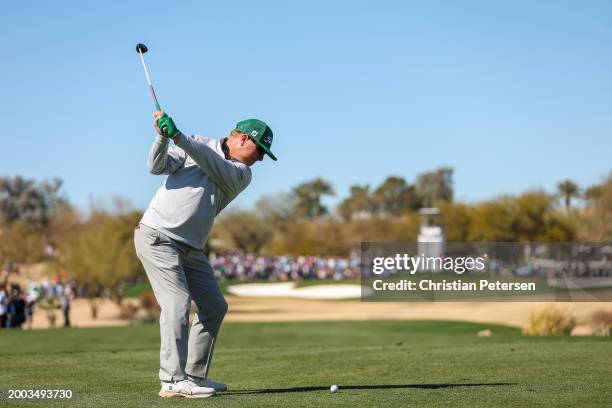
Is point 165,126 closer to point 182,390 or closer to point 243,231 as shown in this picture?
point 182,390

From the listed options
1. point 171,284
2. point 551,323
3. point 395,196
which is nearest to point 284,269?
point 551,323

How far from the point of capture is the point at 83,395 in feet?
25.9

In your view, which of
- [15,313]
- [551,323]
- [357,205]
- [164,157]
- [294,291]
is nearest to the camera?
[164,157]

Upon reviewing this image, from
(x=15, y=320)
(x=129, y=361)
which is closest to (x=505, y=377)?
(x=129, y=361)

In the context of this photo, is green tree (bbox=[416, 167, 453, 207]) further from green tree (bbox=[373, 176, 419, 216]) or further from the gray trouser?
the gray trouser

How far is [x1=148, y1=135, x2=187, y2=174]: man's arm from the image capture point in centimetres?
740

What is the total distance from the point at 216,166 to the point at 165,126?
0.56 m

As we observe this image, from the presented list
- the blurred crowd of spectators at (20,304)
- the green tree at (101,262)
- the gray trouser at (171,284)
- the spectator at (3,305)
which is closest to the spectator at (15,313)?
the blurred crowd of spectators at (20,304)

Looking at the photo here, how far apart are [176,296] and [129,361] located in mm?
3961

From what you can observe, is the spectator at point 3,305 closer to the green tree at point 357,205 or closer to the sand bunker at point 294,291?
the sand bunker at point 294,291

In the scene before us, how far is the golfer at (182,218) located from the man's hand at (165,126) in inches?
10.3

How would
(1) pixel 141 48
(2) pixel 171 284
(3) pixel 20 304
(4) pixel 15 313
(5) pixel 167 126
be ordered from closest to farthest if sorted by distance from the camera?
1. (5) pixel 167 126
2. (2) pixel 171 284
3. (1) pixel 141 48
4. (4) pixel 15 313
5. (3) pixel 20 304

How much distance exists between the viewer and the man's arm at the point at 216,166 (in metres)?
7.34

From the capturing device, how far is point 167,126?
7223 millimetres
